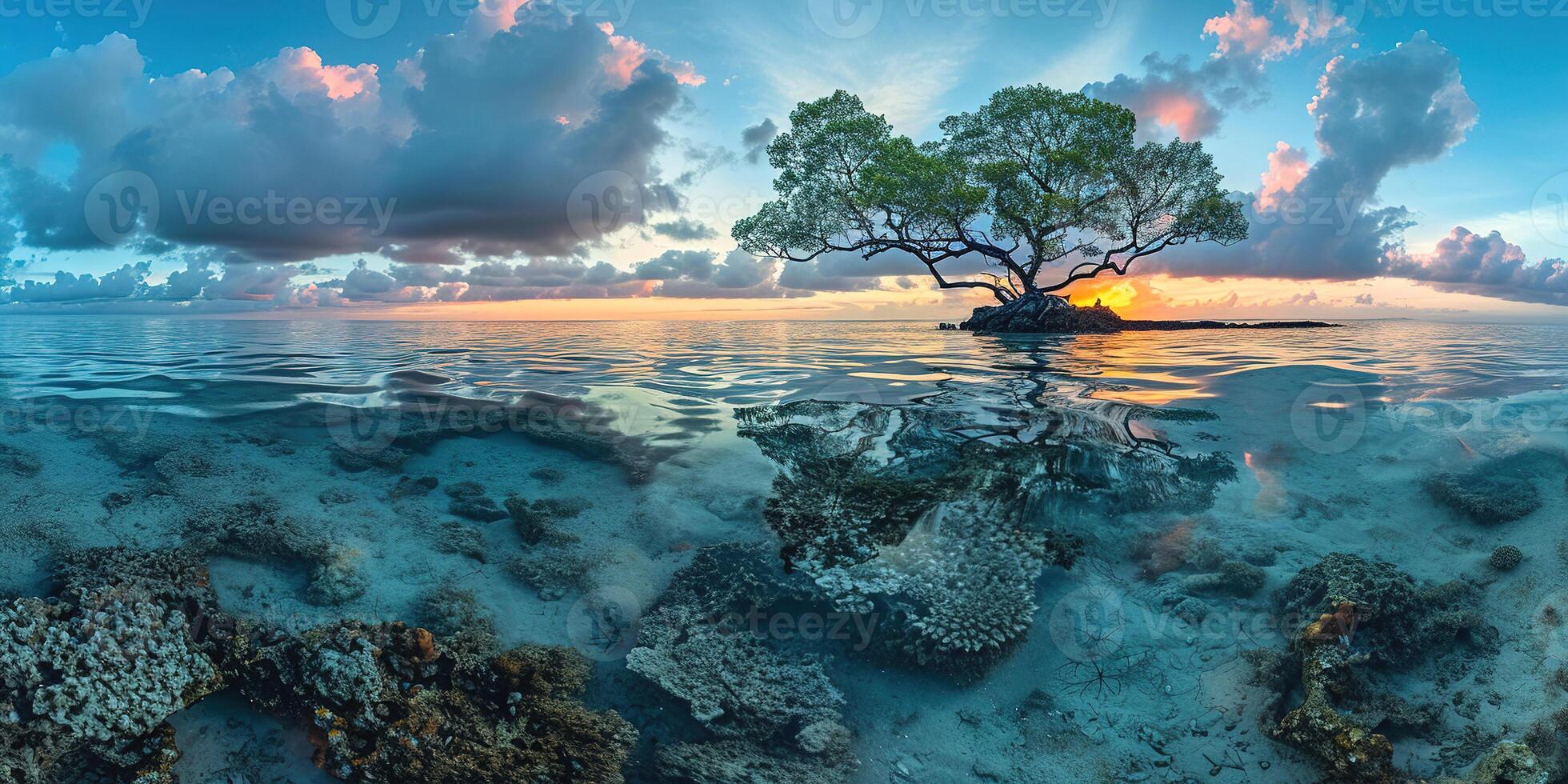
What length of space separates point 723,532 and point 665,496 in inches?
31.0

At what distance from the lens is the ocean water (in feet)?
11.6

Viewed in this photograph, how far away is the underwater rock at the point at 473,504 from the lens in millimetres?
5418

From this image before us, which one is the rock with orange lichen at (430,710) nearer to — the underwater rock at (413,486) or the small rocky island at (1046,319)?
the underwater rock at (413,486)

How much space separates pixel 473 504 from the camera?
556cm

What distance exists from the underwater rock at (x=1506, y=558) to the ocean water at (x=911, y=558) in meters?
0.02

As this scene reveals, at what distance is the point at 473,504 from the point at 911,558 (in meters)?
3.70

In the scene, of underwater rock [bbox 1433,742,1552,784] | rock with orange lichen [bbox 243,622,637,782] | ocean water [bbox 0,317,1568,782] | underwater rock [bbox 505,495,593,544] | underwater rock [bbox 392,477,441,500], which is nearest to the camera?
underwater rock [bbox 1433,742,1552,784]

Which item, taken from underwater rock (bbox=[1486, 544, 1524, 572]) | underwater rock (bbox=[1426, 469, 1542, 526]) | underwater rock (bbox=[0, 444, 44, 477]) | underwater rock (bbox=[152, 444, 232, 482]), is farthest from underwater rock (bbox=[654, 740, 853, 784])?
underwater rock (bbox=[0, 444, 44, 477])

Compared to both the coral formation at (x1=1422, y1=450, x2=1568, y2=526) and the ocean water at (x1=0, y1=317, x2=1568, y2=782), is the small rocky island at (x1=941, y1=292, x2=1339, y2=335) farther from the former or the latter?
the coral formation at (x1=1422, y1=450, x2=1568, y2=526)

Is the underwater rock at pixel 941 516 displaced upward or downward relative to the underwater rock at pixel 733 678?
upward

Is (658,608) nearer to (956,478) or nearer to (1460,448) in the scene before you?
(956,478)

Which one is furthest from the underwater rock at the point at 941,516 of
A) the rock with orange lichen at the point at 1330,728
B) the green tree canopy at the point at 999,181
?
the green tree canopy at the point at 999,181

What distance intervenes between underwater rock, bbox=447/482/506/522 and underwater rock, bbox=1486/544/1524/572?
718 centimetres

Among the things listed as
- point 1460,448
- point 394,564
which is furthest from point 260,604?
point 1460,448
